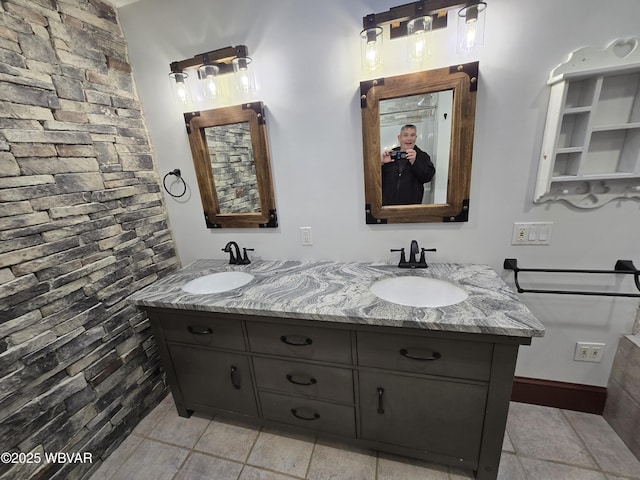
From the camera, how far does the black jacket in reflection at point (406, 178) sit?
1376 millimetres

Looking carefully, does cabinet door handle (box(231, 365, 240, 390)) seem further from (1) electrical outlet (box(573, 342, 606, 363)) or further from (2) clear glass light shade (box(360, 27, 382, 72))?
(1) electrical outlet (box(573, 342, 606, 363))

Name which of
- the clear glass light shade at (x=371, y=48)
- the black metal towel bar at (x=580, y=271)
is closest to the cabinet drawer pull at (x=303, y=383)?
the black metal towel bar at (x=580, y=271)

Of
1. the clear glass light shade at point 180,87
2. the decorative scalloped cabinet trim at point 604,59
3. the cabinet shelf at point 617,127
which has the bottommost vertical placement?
the cabinet shelf at point 617,127

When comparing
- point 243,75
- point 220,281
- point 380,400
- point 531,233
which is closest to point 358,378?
point 380,400

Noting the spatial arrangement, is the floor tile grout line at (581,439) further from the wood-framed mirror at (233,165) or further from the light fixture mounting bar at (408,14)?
the light fixture mounting bar at (408,14)

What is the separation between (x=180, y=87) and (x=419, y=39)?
1.28 m

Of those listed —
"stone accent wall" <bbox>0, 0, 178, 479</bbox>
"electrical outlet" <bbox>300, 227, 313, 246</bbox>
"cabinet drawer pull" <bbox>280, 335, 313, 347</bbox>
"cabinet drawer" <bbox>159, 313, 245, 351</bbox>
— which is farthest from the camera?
"electrical outlet" <bbox>300, 227, 313, 246</bbox>

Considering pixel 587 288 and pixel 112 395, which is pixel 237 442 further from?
pixel 587 288

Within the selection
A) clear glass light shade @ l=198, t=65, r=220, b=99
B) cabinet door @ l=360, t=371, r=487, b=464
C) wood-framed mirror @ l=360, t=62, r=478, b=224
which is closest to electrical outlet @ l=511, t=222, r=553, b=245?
wood-framed mirror @ l=360, t=62, r=478, b=224

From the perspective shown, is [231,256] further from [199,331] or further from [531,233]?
[531,233]

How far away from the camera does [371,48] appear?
4.03ft

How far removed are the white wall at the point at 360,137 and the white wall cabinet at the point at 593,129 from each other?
0.06 m

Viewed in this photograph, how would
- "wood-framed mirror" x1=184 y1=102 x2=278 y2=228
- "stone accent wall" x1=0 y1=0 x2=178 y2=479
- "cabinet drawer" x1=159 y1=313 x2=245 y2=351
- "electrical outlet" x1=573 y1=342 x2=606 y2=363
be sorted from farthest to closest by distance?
1. "wood-framed mirror" x1=184 y1=102 x2=278 y2=228
2. "electrical outlet" x1=573 y1=342 x2=606 y2=363
3. "cabinet drawer" x1=159 y1=313 x2=245 y2=351
4. "stone accent wall" x1=0 y1=0 x2=178 y2=479

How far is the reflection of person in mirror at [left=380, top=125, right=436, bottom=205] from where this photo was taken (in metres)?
1.36
